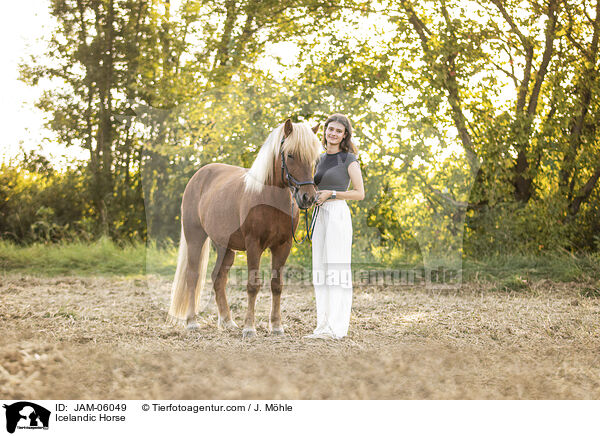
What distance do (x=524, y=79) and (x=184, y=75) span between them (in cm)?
504

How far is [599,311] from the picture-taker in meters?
5.14

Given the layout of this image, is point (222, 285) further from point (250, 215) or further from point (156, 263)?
point (156, 263)

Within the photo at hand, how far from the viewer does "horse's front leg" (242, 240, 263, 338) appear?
4.03 metres

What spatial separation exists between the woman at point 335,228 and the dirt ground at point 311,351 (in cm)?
26

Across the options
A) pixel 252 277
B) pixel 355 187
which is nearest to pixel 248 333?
pixel 252 277

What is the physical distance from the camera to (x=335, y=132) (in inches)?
152

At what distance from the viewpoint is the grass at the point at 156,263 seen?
6.64m
